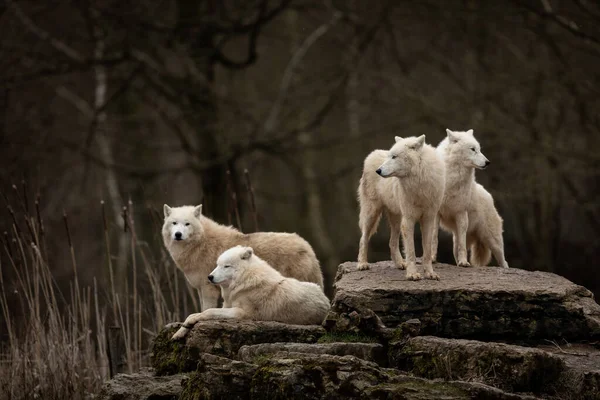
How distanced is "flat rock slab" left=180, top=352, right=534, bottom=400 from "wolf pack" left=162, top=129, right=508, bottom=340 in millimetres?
1236

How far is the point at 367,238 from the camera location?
9102 millimetres

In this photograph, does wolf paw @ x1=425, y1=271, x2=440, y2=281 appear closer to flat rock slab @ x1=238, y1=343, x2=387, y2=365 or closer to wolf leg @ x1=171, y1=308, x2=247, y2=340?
flat rock slab @ x1=238, y1=343, x2=387, y2=365

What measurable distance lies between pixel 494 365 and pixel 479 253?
128 inches

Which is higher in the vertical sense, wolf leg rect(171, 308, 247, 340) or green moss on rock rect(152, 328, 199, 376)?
wolf leg rect(171, 308, 247, 340)

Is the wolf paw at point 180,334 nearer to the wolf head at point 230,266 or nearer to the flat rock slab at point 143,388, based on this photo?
the flat rock slab at point 143,388

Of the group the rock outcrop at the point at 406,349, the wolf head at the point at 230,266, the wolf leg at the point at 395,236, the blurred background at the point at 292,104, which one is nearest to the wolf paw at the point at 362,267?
the wolf leg at the point at 395,236

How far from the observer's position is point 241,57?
27.4 meters

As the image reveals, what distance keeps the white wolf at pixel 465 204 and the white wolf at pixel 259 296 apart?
1.49 meters

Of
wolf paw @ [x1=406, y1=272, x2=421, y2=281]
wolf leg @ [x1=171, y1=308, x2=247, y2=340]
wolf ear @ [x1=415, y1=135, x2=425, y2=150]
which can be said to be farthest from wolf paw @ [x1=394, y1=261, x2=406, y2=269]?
wolf leg @ [x1=171, y1=308, x2=247, y2=340]

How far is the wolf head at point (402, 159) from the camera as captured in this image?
8.02 m

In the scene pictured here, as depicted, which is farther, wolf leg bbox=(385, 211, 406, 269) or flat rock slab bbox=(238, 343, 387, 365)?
wolf leg bbox=(385, 211, 406, 269)

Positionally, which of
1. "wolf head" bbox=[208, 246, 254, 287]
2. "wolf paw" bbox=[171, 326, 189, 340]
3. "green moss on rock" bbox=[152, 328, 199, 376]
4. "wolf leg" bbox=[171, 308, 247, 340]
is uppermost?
"wolf head" bbox=[208, 246, 254, 287]

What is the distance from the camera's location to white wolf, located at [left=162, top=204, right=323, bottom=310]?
9.38 m

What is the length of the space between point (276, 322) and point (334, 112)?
1724 centimetres
